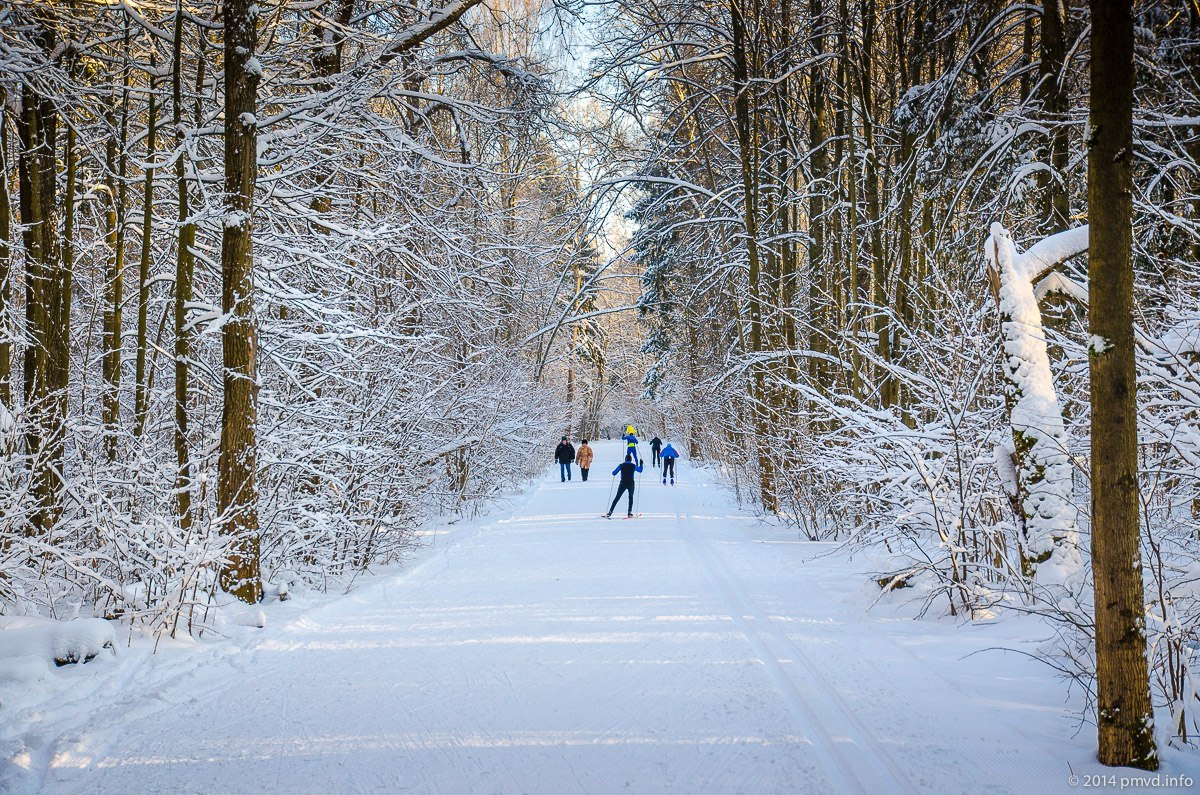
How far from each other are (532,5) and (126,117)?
12178 mm

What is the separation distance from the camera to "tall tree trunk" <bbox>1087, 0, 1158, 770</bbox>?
338 centimetres

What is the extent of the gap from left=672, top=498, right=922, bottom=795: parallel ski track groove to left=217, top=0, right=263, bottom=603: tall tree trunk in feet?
16.7

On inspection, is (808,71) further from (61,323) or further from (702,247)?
(61,323)

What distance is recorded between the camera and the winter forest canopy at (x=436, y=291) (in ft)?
17.9

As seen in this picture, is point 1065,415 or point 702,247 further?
point 702,247

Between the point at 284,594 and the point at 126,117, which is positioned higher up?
the point at 126,117

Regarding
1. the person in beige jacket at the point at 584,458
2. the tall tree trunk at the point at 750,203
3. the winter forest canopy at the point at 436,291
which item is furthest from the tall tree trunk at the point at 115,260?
the person in beige jacket at the point at 584,458

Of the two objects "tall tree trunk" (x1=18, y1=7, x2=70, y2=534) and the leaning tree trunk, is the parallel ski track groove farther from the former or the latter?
"tall tree trunk" (x1=18, y1=7, x2=70, y2=534)

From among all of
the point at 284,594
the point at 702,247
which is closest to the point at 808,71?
the point at 702,247

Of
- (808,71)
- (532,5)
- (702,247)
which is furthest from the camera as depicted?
(702,247)

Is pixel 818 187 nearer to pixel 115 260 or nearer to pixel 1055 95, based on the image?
pixel 1055 95

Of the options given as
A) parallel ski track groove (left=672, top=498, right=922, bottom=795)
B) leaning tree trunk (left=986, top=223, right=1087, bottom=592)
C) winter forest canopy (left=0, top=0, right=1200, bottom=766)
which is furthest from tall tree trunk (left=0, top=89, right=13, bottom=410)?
leaning tree trunk (left=986, top=223, right=1087, bottom=592)

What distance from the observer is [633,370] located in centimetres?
6369

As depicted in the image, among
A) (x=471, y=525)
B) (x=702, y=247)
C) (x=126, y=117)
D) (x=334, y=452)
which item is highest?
(x=702, y=247)
